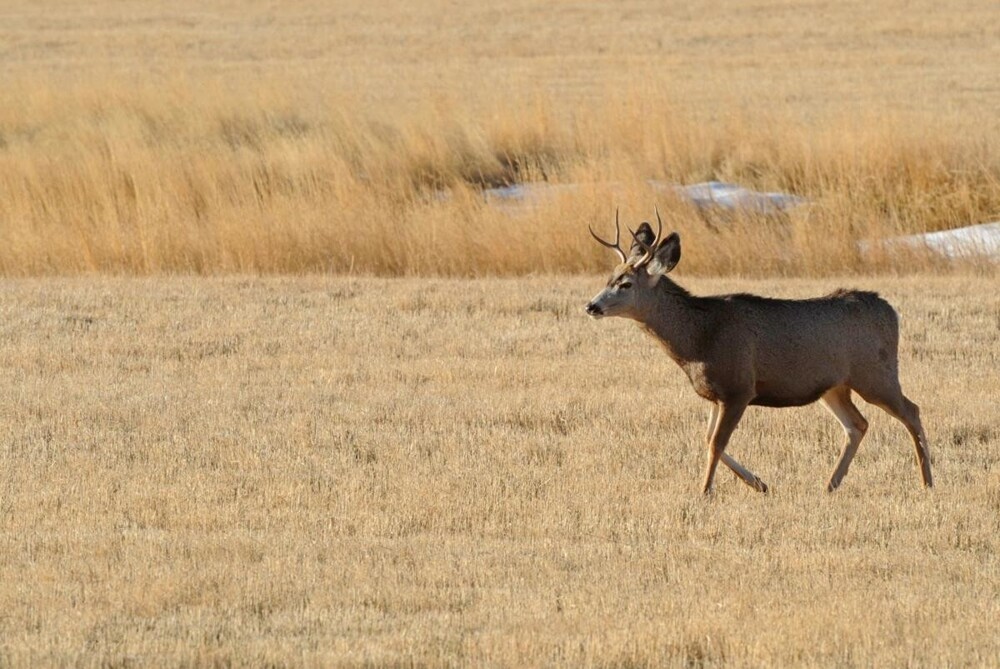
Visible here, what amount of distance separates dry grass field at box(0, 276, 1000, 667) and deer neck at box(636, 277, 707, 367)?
727 millimetres

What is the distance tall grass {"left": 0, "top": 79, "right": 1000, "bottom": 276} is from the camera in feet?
53.9

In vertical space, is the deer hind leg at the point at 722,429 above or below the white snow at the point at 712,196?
above

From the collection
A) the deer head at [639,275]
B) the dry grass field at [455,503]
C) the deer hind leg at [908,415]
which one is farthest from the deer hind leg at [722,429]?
the deer hind leg at [908,415]

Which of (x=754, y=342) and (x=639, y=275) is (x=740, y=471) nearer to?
(x=754, y=342)

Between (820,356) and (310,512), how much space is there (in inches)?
106

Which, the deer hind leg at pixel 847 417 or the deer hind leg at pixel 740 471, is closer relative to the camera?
the deer hind leg at pixel 740 471

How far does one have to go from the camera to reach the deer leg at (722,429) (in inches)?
325

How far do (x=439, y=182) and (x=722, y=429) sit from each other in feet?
37.4

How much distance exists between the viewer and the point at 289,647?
591cm

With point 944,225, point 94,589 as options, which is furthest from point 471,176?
point 94,589

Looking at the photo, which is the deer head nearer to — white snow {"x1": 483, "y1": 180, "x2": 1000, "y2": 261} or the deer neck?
the deer neck

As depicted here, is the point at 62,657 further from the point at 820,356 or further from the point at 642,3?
the point at 642,3

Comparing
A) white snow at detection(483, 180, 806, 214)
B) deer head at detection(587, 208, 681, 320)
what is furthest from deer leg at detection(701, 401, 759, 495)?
white snow at detection(483, 180, 806, 214)

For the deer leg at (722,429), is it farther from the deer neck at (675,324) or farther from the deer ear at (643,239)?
the deer ear at (643,239)
